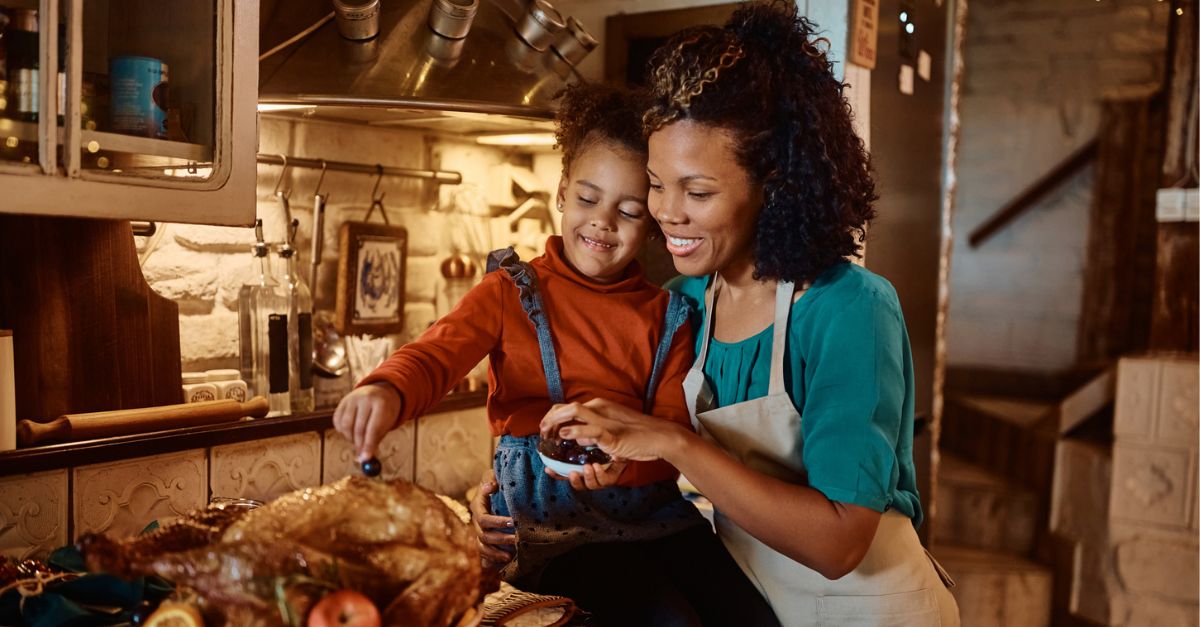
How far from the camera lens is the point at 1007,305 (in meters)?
6.10

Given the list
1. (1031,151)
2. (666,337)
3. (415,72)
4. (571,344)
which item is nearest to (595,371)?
(571,344)

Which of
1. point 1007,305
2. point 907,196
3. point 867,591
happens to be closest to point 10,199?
point 867,591

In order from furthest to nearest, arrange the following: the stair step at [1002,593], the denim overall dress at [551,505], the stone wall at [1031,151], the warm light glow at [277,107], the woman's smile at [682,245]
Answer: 1. the stone wall at [1031,151]
2. the stair step at [1002,593]
3. the warm light glow at [277,107]
4. the denim overall dress at [551,505]
5. the woman's smile at [682,245]

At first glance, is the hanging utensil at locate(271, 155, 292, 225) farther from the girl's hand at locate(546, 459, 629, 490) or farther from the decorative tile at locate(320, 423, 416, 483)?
the girl's hand at locate(546, 459, 629, 490)

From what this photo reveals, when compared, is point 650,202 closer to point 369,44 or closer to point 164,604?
point 369,44

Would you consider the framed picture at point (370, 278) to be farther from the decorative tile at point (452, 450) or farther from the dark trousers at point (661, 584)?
the dark trousers at point (661, 584)

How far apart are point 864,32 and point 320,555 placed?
79.4 inches

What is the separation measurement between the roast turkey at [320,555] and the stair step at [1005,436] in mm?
4244

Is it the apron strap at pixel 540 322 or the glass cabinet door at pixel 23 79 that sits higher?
the glass cabinet door at pixel 23 79

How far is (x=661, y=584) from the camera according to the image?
5.30 feet

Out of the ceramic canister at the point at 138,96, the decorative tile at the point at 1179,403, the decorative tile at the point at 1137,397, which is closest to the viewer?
the ceramic canister at the point at 138,96

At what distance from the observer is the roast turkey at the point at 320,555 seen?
1.10 meters

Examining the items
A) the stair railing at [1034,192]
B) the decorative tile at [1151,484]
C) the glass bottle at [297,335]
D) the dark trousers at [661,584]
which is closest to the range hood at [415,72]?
the glass bottle at [297,335]

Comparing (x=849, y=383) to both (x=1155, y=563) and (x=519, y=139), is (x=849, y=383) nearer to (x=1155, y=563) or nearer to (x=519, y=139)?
(x=519, y=139)
